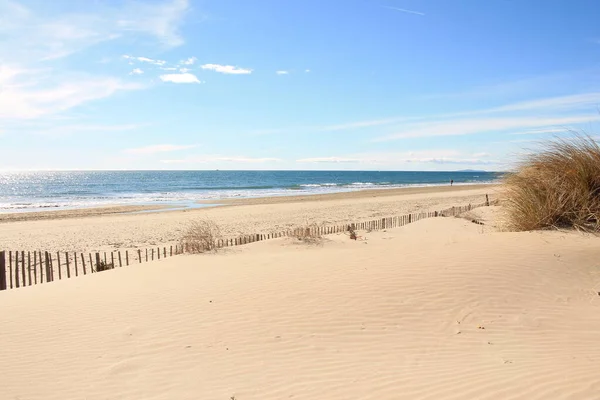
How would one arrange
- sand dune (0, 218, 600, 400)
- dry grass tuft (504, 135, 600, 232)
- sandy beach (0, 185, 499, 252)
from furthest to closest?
sandy beach (0, 185, 499, 252) → dry grass tuft (504, 135, 600, 232) → sand dune (0, 218, 600, 400)

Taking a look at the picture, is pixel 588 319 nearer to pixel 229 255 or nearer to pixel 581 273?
pixel 581 273

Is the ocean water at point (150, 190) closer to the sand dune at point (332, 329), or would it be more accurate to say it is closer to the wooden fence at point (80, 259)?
the sand dune at point (332, 329)

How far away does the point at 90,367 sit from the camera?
4875 mm

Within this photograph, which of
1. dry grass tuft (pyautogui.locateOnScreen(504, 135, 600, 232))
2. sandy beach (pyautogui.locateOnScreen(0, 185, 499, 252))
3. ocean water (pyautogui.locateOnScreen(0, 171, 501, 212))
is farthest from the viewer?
ocean water (pyautogui.locateOnScreen(0, 171, 501, 212))

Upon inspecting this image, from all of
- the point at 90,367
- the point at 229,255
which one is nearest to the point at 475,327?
the point at 90,367

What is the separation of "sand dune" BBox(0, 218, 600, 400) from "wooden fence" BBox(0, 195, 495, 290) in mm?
1428

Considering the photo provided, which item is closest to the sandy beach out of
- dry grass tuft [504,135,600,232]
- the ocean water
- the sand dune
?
dry grass tuft [504,135,600,232]

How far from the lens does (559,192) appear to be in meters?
9.45

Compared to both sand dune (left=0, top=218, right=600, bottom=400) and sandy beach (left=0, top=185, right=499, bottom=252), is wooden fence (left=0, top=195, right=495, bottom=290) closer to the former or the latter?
sand dune (left=0, top=218, right=600, bottom=400)

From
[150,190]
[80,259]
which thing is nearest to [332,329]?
[80,259]

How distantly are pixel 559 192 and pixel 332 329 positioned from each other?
6.79 m

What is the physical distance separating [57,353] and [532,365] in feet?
18.1

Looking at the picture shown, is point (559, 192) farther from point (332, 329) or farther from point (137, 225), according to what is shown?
point (137, 225)

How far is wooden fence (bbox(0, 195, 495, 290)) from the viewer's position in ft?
32.7
